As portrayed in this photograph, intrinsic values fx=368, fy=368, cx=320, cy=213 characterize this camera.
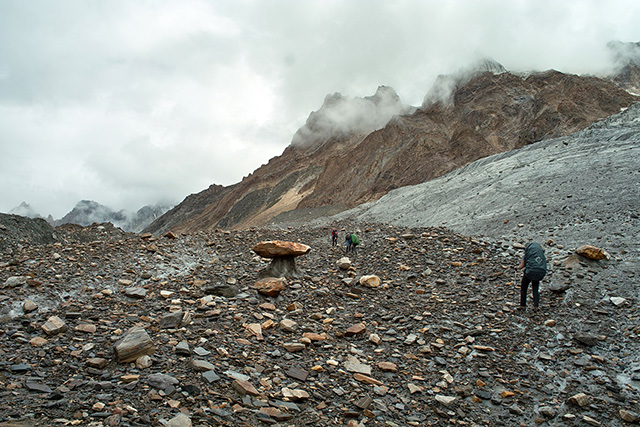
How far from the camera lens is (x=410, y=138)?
195 feet

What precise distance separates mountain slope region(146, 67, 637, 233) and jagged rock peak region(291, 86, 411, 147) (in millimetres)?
312

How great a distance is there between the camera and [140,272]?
8977 millimetres

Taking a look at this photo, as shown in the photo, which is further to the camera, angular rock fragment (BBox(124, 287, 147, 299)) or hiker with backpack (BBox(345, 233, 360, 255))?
hiker with backpack (BBox(345, 233, 360, 255))

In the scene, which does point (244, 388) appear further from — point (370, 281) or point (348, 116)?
point (348, 116)

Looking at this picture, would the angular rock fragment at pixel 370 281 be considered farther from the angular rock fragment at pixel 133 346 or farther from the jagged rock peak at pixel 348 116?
the jagged rock peak at pixel 348 116

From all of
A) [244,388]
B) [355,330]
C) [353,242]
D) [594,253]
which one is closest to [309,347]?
[355,330]

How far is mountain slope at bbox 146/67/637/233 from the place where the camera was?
52250 mm

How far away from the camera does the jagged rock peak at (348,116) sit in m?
86.9

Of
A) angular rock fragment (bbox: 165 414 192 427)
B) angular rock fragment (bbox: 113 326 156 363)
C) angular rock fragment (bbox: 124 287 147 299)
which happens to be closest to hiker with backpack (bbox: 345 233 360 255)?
angular rock fragment (bbox: 124 287 147 299)

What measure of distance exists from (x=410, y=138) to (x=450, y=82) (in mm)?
27727

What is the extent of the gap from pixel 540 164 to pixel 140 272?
21997 millimetres

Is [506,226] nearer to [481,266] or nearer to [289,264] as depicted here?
[481,266]

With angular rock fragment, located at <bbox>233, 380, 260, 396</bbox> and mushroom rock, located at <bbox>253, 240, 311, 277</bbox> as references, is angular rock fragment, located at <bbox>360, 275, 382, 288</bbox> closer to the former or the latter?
mushroom rock, located at <bbox>253, 240, 311, 277</bbox>

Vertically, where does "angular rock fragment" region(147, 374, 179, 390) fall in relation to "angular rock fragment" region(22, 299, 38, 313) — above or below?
below
